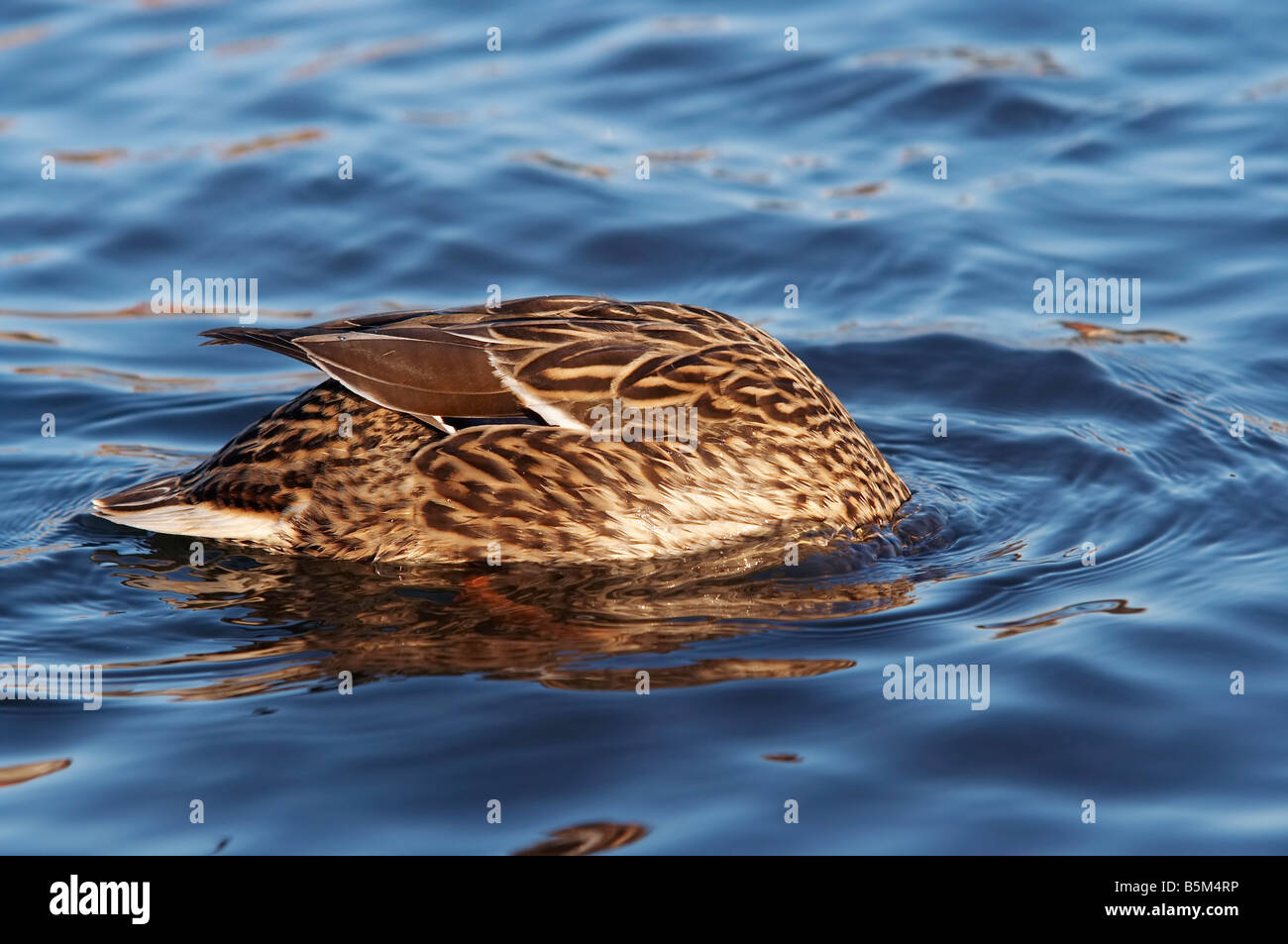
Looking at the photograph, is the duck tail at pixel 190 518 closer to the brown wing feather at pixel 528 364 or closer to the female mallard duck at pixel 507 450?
the female mallard duck at pixel 507 450

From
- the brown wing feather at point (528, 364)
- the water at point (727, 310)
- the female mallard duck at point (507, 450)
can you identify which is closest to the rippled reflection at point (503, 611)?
the water at point (727, 310)

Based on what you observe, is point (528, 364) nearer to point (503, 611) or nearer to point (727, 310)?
point (503, 611)

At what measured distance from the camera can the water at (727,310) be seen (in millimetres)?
5543

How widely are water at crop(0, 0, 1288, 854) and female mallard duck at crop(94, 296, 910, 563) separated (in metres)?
0.22

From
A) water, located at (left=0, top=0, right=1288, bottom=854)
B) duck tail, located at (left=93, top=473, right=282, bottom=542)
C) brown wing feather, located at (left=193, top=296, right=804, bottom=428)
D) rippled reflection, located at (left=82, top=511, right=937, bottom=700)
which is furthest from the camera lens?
duck tail, located at (left=93, top=473, right=282, bottom=542)

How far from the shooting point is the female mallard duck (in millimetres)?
6855

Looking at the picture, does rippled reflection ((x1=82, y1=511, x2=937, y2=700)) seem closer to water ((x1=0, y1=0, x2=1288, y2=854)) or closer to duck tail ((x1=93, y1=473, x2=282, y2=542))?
water ((x1=0, y1=0, x2=1288, y2=854))

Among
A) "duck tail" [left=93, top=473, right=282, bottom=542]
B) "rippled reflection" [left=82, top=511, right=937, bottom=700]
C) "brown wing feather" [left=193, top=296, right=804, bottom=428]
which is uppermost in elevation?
"brown wing feather" [left=193, top=296, right=804, bottom=428]

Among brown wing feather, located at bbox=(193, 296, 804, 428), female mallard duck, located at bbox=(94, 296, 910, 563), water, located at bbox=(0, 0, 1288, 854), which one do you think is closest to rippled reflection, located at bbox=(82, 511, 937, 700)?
water, located at bbox=(0, 0, 1288, 854)

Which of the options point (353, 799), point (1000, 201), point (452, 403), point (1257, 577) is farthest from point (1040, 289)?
point (353, 799)

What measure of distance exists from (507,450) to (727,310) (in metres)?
4.05

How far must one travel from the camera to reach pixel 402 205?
39.0 feet

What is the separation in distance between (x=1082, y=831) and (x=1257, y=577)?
2.23 m

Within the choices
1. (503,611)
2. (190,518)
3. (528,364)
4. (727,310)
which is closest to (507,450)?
(528,364)
